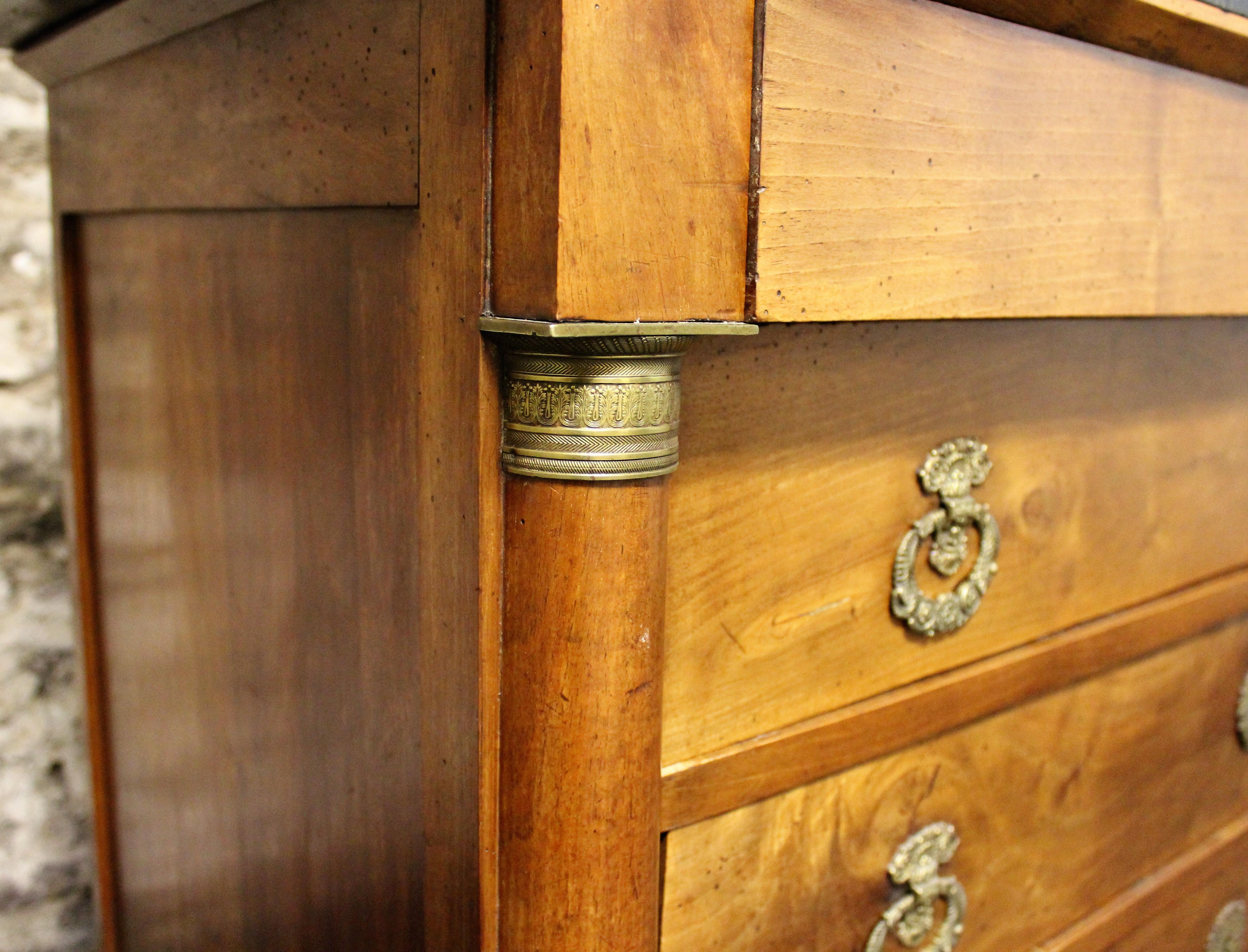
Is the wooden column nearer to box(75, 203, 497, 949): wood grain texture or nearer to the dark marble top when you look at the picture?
box(75, 203, 497, 949): wood grain texture

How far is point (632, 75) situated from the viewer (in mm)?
491

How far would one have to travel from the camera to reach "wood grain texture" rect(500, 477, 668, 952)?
0.54 metres

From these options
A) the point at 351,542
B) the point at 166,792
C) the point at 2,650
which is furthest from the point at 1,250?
the point at 351,542

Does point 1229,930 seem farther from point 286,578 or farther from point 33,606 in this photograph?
point 33,606

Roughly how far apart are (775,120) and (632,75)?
0.25 ft

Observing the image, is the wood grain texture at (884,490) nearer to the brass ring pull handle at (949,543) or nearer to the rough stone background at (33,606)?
the brass ring pull handle at (949,543)

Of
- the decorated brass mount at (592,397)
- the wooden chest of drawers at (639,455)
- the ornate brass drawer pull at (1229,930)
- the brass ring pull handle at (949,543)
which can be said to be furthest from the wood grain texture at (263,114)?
the ornate brass drawer pull at (1229,930)

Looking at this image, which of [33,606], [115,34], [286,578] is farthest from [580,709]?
[33,606]

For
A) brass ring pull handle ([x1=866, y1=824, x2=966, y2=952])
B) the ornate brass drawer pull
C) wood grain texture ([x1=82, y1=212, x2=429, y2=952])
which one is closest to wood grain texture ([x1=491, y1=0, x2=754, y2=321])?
wood grain texture ([x1=82, y1=212, x2=429, y2=952])

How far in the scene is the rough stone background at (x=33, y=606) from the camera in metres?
1.12

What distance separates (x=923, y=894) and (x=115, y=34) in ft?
2.58

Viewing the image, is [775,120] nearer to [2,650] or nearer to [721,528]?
[721,528]

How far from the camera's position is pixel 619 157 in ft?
1.62

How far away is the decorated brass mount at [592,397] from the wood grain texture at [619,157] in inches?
0.5
